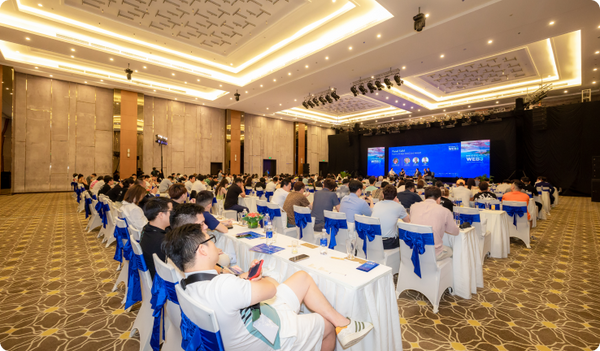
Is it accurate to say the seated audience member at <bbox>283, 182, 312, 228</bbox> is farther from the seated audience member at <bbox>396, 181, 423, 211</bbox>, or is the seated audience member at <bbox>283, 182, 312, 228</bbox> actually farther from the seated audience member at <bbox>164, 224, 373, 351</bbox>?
the seated audience member at <bbox>164, 224, 373, 351</bbox>

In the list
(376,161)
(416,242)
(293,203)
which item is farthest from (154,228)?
(376,161)

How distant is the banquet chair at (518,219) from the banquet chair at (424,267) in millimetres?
3048

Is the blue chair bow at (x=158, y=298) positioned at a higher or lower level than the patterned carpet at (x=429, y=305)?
higher

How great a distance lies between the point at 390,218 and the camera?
11.0ft

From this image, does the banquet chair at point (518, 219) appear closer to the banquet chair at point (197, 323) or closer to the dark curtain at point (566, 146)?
the banquet chair at point (197, 323)

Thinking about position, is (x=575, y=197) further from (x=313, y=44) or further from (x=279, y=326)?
(x=279, y=326)

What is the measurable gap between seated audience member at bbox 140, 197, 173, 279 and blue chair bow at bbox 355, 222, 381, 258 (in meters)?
2.23

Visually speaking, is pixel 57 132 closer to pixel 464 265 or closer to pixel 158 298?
pixel 158 298

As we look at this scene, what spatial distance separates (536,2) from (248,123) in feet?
53.4

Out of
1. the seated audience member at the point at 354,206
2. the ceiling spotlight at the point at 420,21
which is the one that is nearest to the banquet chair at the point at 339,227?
the seated audience member at the point at 354,206

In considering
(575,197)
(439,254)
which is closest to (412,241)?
(439,254)

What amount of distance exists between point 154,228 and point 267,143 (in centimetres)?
1845

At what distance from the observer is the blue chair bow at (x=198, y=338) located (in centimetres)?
123

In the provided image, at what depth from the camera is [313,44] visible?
357 inches
